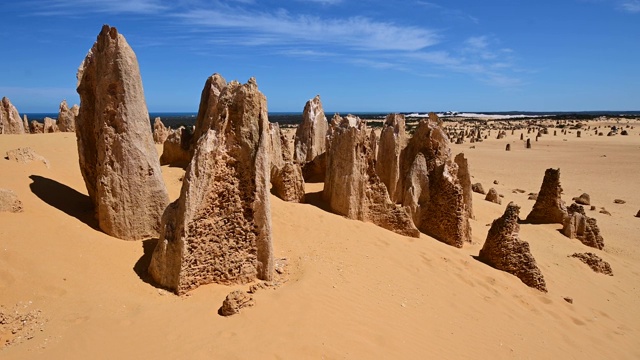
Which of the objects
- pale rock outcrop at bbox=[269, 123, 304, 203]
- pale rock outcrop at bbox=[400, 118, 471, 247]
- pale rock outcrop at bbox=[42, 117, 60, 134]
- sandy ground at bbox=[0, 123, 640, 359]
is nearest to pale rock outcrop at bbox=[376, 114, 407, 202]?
pale rock outcrop at bbox=[400, 118, 471, 247]

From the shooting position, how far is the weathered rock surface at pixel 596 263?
9594mm

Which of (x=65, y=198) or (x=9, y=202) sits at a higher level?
(x=9, y=202)

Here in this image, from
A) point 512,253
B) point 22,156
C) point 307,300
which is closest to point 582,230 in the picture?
point 512,253

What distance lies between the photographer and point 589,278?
29.9 feet

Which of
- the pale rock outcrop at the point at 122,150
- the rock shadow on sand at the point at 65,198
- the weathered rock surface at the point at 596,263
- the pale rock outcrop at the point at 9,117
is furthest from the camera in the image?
the pale rock outcrop at the point at 9,117

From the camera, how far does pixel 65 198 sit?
6812 millimetres

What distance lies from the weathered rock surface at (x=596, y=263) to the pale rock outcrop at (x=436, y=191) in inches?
114

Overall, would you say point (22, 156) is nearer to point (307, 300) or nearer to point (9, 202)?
point (9, 202)

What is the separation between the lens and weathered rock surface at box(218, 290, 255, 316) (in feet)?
15.7

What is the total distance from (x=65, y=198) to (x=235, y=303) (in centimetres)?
392

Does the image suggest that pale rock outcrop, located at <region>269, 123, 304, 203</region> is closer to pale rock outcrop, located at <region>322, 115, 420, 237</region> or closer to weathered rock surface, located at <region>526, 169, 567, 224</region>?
pale rock outcrop, located at <region>322, 115, 420, 237</region>

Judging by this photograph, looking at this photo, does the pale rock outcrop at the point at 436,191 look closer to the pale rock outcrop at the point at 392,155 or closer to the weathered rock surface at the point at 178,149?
the pale rock outcrop at the point at 392,155

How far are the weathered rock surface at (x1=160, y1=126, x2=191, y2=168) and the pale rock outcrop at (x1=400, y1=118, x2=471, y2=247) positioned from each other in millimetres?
5935

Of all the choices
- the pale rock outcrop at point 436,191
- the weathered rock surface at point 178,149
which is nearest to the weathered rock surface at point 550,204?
the pale rock outcrop at point 436,191
